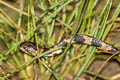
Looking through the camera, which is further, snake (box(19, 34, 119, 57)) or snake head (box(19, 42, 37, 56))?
snake head (box(19, 42, 37, 56))

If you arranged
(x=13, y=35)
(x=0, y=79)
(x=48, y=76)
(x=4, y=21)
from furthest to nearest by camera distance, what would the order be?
1. (x=13, y=35)
2. (x=4, y=21)
3. (x=48, y=76)
4. (x=0, y=79)

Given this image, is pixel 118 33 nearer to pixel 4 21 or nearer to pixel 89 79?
pixel 89 79

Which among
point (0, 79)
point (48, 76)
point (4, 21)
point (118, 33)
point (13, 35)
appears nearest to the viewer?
point (0, 79)

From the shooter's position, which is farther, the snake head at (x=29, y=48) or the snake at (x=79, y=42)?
the snake head at (x=29, y=48)

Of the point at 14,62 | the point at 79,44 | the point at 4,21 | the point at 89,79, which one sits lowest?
the point at 89,79

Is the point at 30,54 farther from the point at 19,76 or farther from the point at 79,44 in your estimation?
the point at 79,44

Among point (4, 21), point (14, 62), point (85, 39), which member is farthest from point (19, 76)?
point (85, 39)

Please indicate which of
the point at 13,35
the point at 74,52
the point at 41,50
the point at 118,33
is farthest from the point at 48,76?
the point at 118,33

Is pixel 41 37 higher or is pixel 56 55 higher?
pixel 41 37

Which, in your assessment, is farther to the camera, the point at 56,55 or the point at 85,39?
the point at 56,55
